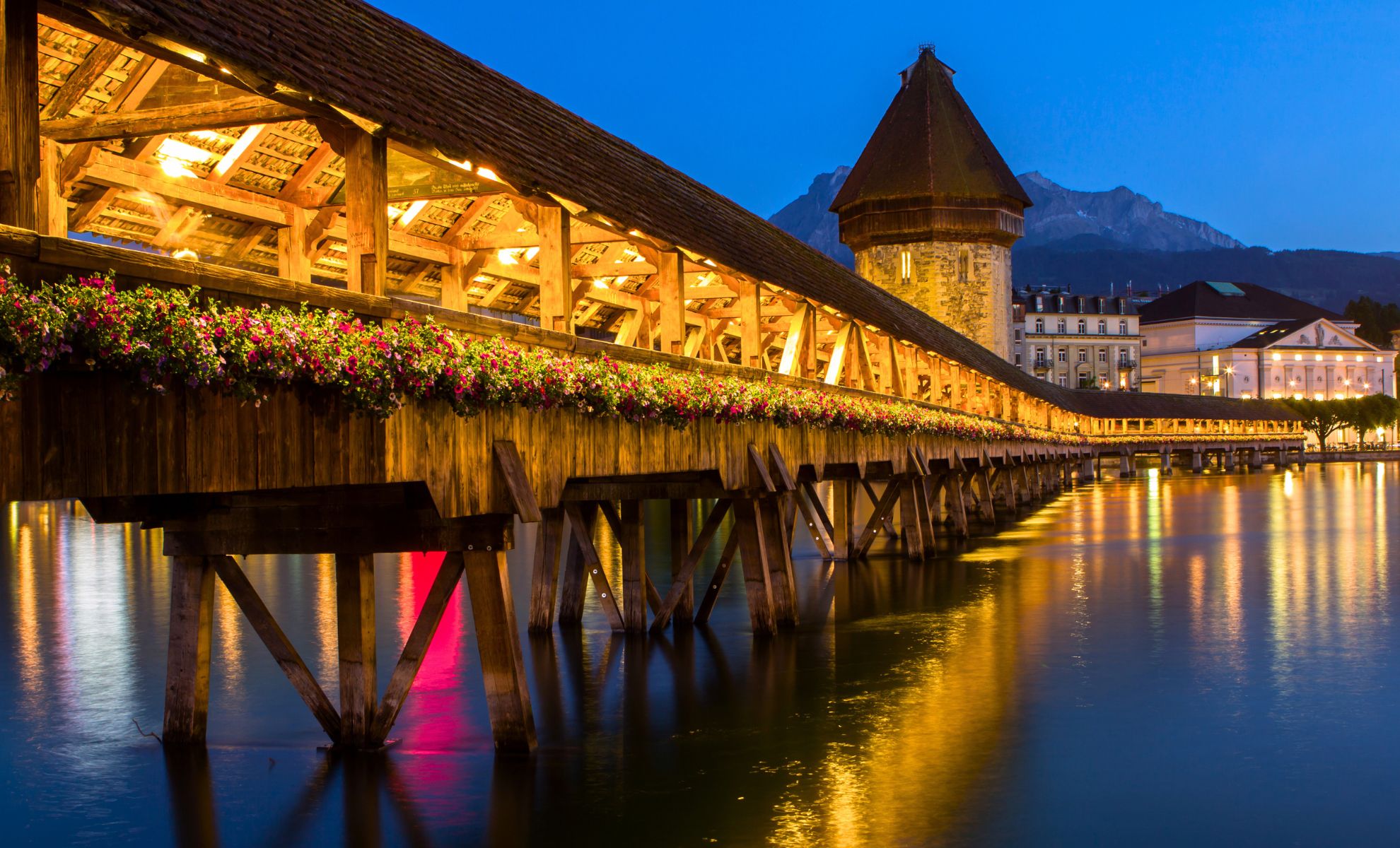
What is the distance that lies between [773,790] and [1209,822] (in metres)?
3.12

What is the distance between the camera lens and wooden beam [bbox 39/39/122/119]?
375 inches

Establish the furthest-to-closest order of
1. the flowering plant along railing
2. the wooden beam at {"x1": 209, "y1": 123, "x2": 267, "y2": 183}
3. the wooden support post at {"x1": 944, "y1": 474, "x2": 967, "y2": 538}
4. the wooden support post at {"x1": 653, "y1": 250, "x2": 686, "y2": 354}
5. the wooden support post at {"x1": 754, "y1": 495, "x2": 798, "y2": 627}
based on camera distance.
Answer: the wooden support post at {"x1": 944, "y1": 474, "x2": 967, "y2": 538}
the wooden support post at {"x1": 754, "y1": 495, "x2": 798, "y2": 627}
the wooden support post at {"x1": 653, "y1": 250, "x2": 686, "y2": 354}
the wooden beam at {"x1": 209, "y1": 123, "x2": 267, "y2": 183}
the flowering plant along railing

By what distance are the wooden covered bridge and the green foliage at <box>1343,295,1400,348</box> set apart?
15909cm

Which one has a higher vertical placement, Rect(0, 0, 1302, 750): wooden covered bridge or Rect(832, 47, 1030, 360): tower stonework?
Rect(832, 47, 1030, 360): tower stonework

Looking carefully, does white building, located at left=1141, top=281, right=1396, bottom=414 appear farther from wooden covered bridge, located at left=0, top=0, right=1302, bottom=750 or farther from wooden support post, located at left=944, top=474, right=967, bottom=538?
wooden covered bridge, located at left=0, top=0, right=1302, bottom=750

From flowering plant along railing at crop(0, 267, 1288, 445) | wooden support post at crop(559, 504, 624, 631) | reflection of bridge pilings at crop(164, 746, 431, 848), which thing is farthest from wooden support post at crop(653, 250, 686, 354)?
reflection of bridge pilings at crop(164, 746, 431, 848)

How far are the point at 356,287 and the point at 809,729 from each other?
6.33 meters

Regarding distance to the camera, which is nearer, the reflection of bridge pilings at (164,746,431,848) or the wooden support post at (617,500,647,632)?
the reflection of bridge pilings at (164,746,431,848)

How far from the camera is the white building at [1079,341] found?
132 m

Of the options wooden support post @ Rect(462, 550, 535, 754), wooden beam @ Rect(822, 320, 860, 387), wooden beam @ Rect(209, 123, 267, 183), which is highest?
wooden beam @ Rect(209, 123, 267, 183)

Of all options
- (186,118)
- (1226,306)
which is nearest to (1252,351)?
(1226,306)

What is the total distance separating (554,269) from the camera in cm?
1196

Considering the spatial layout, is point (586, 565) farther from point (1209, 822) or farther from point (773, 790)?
point (1209, 822)

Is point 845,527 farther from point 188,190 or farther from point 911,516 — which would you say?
point 188,190
